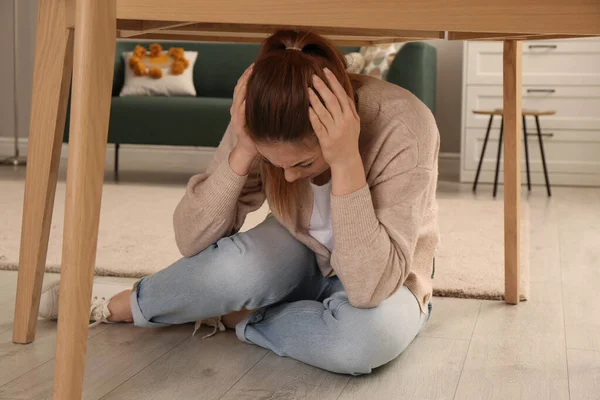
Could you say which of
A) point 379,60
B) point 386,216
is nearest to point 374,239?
point 386,216

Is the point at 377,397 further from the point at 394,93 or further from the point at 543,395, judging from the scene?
the point at 394,93

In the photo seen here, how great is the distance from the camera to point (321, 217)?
134cm

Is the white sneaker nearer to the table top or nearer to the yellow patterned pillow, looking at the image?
the table top

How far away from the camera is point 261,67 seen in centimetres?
112

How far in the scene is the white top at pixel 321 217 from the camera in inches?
52.1

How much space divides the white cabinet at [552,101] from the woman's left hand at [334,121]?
3.01 meters

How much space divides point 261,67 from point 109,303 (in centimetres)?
59

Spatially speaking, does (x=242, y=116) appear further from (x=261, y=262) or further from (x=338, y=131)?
(x=261, y=262)

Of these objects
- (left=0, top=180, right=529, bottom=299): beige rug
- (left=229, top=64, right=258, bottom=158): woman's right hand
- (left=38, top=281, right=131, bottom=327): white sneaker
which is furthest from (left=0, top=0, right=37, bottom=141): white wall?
(left=229, top=64, right=258, bottom=158): woman's right hand

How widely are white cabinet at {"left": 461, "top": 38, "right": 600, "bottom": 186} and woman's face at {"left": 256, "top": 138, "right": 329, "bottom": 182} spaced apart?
3.00 m

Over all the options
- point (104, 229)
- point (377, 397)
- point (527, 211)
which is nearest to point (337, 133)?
point (377, 397)

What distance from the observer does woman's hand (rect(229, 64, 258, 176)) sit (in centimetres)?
115

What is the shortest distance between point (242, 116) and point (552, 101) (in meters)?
3.16

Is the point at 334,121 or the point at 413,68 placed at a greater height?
the point at 413,68
